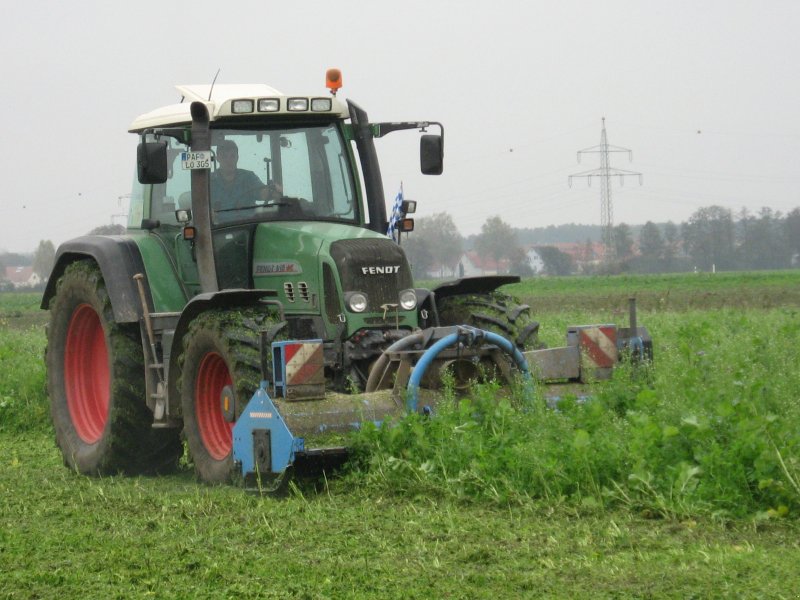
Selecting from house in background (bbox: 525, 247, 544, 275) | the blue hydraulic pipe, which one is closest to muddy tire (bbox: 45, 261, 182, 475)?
the blue hydraulic pipe

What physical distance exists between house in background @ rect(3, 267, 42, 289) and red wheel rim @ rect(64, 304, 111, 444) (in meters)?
82.9

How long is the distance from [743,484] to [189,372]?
3694 millimetres

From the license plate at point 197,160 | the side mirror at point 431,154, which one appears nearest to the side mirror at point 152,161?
the license plate at point 197,160

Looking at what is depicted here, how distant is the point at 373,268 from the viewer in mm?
8289

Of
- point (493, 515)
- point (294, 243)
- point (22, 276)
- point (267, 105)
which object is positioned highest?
point (267, 105)

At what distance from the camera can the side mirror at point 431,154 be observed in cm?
883

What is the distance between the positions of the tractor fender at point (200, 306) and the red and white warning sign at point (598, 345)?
6.72 ft

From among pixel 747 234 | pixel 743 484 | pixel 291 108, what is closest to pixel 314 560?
pixel 743 484

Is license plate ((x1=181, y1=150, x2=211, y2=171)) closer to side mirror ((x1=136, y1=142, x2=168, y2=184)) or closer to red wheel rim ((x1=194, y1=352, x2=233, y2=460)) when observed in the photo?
side mirror ((x1=136, y1=142, x2=168, y2=184))

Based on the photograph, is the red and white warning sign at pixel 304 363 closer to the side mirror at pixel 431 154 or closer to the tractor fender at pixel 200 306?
the tractor fender at pixel 200 306

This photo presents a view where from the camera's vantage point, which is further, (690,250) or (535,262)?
(535,262)

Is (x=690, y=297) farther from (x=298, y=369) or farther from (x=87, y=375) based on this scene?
(x=298, y=369)

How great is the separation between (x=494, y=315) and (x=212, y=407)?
83.3 inches

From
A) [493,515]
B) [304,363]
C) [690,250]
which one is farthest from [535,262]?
[493,515]
